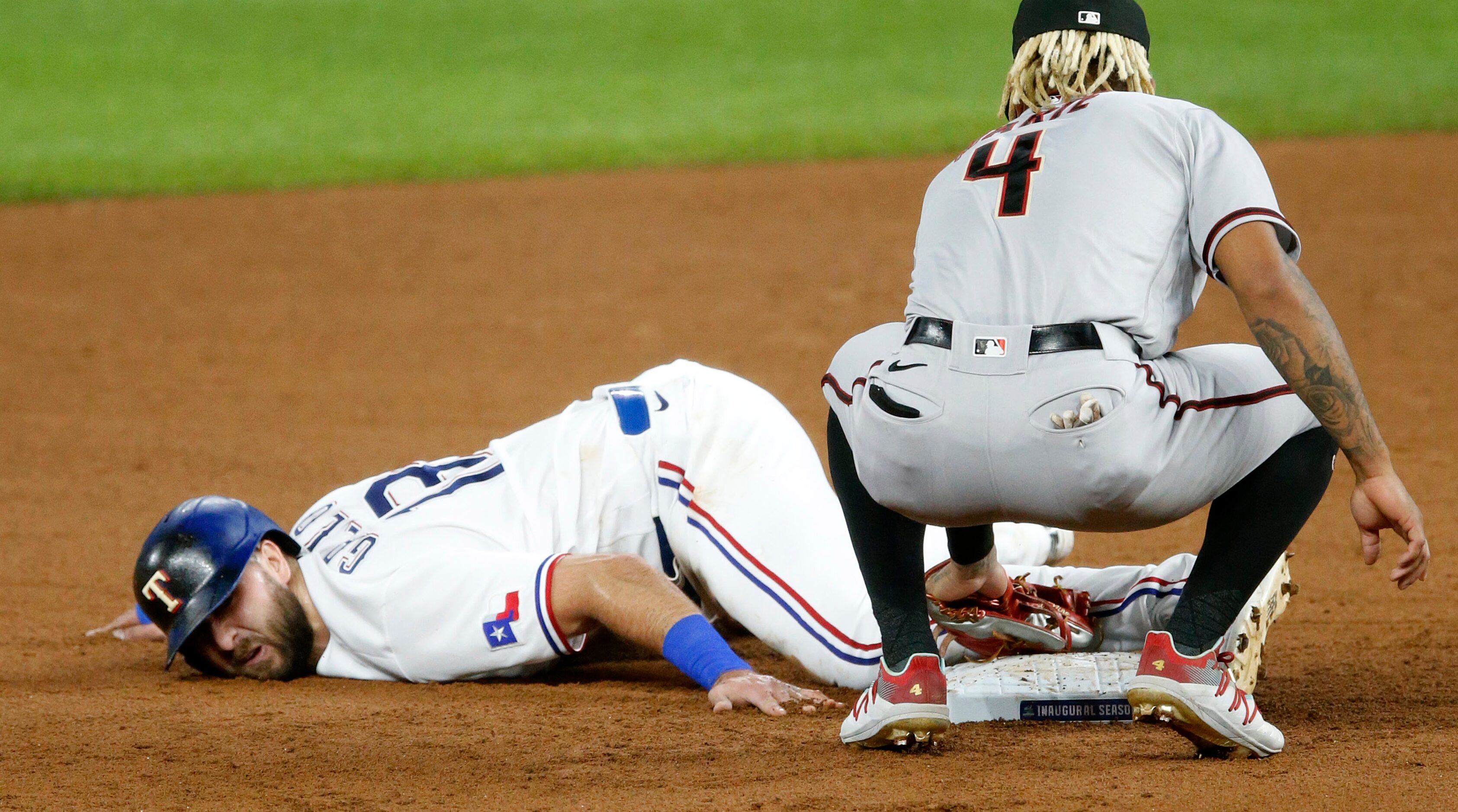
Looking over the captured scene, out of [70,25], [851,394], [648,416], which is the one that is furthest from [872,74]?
[851,394]

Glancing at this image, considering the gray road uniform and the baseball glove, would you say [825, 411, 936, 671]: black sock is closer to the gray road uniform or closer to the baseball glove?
the gray road uniform

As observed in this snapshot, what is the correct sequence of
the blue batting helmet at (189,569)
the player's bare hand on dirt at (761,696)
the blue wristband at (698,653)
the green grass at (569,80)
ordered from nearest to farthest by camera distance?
the player's bare hand on dirt at (761,696) < the blue wristband at (698,653) < the blue batting helmet at (189,569) < the green grass at (569,80)

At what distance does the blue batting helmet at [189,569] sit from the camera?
3.10m

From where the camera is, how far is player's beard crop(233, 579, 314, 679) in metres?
3.18

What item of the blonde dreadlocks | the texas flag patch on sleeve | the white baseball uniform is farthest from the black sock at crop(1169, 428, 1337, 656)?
the texas flag patch on sleeve

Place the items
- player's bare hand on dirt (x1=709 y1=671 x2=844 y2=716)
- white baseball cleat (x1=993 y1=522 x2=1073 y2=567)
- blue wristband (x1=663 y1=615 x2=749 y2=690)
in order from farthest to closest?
white baseball cleat (x1=993 y1=522 x2=1073 y2=567) → blue wristband (x1=663 y1=615 x2=749 y2=690) → player's bare hand on dirt (x1=709 y1=671 x2=844 y2=716)

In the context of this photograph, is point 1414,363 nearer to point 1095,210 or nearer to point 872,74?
point 1095,210

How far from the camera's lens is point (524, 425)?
5.70 metres

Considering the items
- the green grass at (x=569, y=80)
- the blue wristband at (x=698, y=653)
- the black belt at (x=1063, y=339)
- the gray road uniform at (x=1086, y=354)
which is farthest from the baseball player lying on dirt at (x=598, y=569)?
the green grass at (x=569, y=80)

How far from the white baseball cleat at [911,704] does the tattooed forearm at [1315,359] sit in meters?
0.69

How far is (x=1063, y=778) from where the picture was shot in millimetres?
2221

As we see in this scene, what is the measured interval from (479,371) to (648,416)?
3.35 metres

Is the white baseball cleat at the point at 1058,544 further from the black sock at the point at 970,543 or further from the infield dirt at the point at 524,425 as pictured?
the black sock at the point at 970,543

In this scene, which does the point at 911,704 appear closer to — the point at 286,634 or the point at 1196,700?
the point at 1196,700
